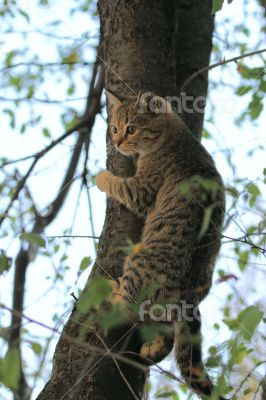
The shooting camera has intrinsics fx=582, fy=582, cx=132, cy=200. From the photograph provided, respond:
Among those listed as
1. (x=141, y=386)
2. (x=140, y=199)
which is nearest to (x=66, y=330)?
(x=141, y=386)

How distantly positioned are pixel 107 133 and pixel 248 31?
3.92 meters

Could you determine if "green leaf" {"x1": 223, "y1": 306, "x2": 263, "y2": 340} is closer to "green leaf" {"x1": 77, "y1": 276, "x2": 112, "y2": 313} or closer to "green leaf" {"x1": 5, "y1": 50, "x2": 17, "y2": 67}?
"green leaf" {"x1": 77, "y1": 276, "x2": 112, "y2": 313}

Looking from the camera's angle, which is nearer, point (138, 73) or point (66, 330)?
point (66, 330)

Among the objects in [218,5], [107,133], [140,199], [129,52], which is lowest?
[140,199]

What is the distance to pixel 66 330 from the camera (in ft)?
11.2

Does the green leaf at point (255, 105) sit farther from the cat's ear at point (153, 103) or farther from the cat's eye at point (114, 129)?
the cat's eye at point (114, 129)

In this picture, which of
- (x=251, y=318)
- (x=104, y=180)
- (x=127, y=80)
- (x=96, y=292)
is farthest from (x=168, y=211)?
(x=96, y=292)

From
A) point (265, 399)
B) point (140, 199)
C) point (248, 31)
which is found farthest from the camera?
point (248, 31)

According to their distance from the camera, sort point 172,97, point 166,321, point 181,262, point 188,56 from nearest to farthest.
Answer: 1. point 166,321
2. point 181,262
3. point 172,97
4. point 188,56

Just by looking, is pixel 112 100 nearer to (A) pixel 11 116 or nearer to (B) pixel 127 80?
(B) pixel 127 80

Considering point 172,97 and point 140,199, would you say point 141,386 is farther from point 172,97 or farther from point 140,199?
point 172,97

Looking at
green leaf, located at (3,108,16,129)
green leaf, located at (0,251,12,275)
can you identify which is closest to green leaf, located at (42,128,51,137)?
green leaf, located at (3,108,16,129)

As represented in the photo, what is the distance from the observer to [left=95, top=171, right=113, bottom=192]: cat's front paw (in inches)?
162

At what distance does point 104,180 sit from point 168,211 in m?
0.53
